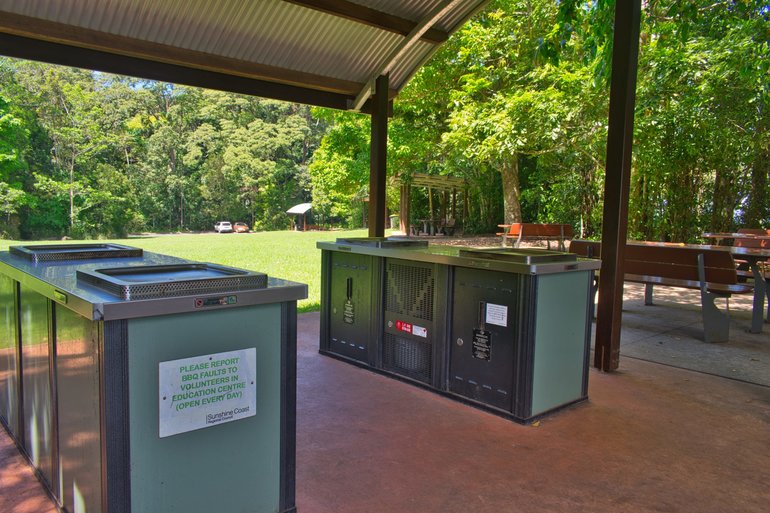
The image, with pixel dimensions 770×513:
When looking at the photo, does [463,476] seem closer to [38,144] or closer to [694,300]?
[694,300]

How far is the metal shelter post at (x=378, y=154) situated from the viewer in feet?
24.1

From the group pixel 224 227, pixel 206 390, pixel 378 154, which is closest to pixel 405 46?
pixel 378 154

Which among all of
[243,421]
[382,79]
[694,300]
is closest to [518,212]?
[694,300]

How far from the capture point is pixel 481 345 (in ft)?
14.0

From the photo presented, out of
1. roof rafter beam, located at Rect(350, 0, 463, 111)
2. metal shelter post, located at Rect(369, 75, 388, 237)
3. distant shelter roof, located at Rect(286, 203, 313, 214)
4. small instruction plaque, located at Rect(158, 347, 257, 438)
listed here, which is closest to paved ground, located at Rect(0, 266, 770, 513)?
small instruction plaque, located at Rect(158, 347, 257, 438)

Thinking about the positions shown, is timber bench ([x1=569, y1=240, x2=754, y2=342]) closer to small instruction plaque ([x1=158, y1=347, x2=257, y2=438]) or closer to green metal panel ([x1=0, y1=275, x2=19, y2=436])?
small instruction plaque ([x1=158, y1=347, x2=257, y2=438])

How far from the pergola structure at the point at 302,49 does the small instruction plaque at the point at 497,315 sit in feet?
4.98

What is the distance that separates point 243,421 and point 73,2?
465cm

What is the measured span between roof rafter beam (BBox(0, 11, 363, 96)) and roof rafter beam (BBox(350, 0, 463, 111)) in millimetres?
294

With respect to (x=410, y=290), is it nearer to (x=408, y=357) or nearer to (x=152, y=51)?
(x=408, y=357)

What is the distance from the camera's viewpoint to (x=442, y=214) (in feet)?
91.2

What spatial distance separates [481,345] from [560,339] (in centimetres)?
58

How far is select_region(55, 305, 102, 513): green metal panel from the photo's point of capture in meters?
2.21

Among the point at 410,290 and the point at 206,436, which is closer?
the point at 206,436
